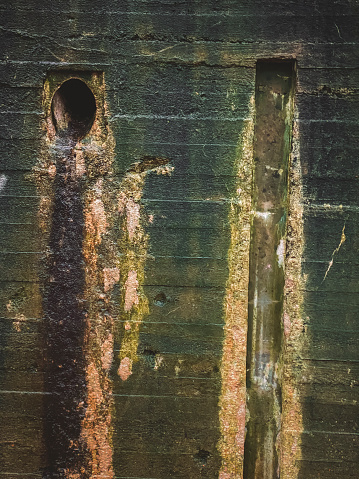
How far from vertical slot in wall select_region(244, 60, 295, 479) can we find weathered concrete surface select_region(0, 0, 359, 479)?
0.25 feet

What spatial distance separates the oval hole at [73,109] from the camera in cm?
213

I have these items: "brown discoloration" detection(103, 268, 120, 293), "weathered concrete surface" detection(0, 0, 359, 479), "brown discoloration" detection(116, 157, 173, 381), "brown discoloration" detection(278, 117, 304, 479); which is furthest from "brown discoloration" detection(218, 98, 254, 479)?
"brown discoloration" detection(103, 268, 120, 293)

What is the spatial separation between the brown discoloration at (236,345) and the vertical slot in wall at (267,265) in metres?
0.08

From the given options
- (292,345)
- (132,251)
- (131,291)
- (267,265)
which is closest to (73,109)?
(132,251)

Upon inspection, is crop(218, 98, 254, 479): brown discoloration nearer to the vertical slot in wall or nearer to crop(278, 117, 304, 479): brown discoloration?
the vertical slot in wall

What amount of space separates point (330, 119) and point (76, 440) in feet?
7.92

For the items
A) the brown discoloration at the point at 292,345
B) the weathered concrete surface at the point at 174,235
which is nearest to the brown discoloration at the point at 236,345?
the weathered concrete surface at the point at 174,235

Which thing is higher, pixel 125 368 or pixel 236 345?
pixel 236 345

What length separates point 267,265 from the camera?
217 centimetres

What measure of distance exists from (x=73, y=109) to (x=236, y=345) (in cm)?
176

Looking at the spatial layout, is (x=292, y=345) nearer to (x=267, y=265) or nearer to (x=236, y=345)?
(x=236, y=345)

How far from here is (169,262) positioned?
212 cm

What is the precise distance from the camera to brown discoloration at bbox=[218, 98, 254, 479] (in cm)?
210

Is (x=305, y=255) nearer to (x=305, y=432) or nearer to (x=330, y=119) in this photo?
(x=330, y=119)
